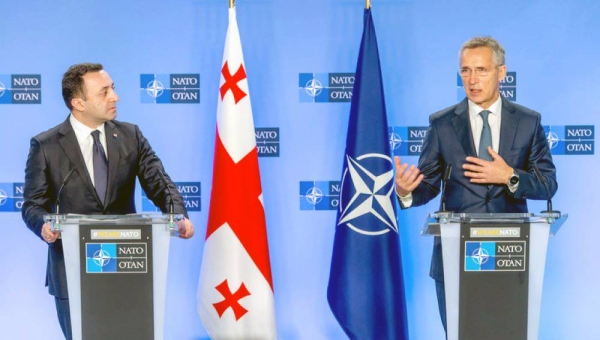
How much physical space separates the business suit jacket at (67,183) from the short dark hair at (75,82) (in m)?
0.15

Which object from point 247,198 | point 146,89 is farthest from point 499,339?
point 146,89

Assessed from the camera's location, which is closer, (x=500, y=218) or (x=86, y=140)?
(x=500, y=218)

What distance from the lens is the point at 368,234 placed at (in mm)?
3977

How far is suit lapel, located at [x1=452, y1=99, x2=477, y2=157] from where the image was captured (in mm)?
3318

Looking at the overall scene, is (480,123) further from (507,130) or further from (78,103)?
(78,103)

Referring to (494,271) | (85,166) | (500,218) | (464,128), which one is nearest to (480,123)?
(464,128)

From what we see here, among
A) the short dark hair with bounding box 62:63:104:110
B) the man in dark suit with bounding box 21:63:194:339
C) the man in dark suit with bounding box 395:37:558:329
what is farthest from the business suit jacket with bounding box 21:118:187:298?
the man in dark suit with bounding box 395:37:558:329

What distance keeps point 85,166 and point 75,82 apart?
1.47ft

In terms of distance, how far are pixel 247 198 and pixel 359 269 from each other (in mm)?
751

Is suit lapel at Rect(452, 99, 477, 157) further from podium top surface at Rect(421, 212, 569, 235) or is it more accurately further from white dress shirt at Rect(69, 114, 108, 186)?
white dress shirt at Rect(69, 114, 108, 186)

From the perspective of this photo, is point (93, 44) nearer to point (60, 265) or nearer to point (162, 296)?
point (60, 265)

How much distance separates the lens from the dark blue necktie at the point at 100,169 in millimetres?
3422

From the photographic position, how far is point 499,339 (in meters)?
2.62

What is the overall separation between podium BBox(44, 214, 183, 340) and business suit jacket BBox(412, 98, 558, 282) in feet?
4.20
